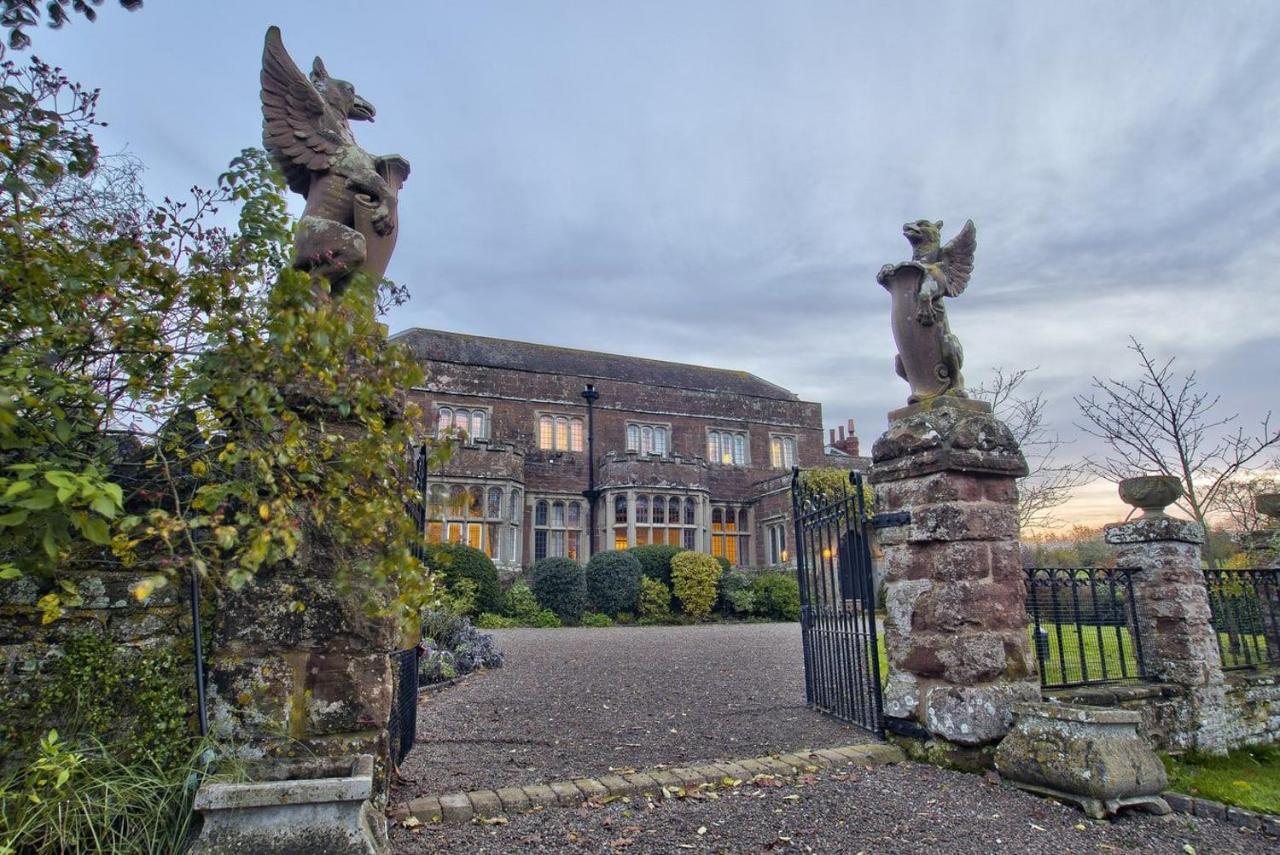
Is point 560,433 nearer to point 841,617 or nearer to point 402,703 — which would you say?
point 841,617

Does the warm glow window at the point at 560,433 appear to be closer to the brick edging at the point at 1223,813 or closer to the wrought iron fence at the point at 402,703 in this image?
the wrought iron fence at the point at 402,703

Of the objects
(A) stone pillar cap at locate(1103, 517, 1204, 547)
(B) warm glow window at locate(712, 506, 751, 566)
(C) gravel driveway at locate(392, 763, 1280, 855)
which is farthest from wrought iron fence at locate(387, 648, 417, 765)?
(B) warm glow window at locate(712, 506, 751, 566)

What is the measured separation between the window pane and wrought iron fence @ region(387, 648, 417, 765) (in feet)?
65.3

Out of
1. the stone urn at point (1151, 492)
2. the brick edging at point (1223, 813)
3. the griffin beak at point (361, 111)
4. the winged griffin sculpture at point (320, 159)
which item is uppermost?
the griffin beak at point (361, 111)


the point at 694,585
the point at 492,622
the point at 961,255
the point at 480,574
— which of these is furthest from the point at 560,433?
the point at 961,255

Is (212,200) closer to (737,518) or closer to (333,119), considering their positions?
(333,119)

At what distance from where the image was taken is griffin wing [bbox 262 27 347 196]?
372 cm

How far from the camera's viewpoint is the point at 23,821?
2482 mm

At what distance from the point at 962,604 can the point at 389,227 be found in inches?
163

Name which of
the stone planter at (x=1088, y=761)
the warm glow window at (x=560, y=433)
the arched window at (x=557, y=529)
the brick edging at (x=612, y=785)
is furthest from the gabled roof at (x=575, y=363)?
the stone planter at (x=1088, y=761)

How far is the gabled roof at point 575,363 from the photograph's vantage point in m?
26.0

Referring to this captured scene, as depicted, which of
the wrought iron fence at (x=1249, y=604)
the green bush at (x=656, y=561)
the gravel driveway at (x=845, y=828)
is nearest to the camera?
the gravel driveway at (x=845, y=828)

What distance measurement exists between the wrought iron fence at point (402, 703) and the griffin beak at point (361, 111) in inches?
121

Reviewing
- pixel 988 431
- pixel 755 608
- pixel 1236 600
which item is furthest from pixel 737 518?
pixel 988 431
